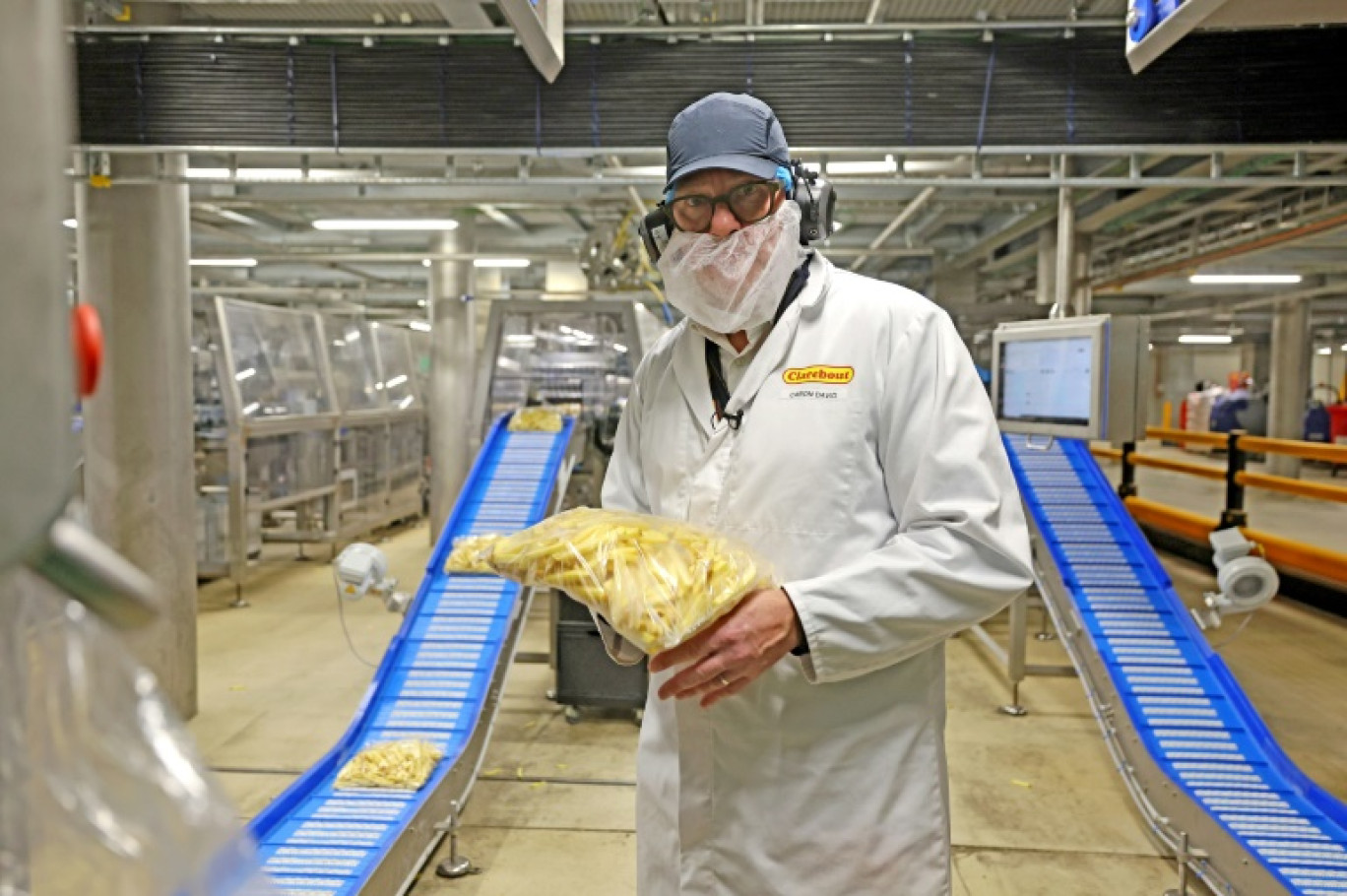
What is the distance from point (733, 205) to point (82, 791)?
1262 millimetres

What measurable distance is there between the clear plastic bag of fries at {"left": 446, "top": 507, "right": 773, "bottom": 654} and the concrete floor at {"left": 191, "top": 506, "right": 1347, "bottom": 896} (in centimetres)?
242

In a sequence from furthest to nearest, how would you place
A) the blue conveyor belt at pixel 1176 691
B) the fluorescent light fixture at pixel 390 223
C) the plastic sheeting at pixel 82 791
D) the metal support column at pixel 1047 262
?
the fluorescent light fixture at pixel 390 223 → the metal support column at pixel 1047 262 → the blue conveyor belt at pixel 1176 691 → the plastic sheeting at pixel 82 791

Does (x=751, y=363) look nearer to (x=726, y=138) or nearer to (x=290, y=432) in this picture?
(x=726, y=138)

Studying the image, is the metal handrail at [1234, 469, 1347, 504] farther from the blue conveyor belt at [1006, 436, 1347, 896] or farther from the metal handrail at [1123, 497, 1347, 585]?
the blue conveyor belt at [1006, 436, 1347, 896]

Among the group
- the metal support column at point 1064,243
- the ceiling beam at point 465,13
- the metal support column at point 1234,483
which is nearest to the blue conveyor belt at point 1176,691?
the metal support column at point 1064,243

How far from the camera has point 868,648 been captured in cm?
134

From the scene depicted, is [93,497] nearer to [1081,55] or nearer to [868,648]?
[868,648]

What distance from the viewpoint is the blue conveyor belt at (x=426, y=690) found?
3.00 m

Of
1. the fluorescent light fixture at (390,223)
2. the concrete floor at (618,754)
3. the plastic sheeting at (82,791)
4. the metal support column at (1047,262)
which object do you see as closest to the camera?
the plastic sheeting at (82,791)

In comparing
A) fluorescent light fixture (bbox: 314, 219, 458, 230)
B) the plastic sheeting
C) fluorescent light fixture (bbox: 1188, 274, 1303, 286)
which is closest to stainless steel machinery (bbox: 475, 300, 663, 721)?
fluorescent light fixture (bbox: 314, 219, 458, 230)

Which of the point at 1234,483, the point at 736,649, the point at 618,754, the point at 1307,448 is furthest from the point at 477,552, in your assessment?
the point at 1234,483

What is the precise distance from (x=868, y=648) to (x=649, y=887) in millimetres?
623

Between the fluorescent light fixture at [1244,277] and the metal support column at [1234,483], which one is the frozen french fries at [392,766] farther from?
the fluorescent light fixture at [1244,277]

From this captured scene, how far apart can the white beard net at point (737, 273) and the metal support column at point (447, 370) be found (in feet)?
29.0
